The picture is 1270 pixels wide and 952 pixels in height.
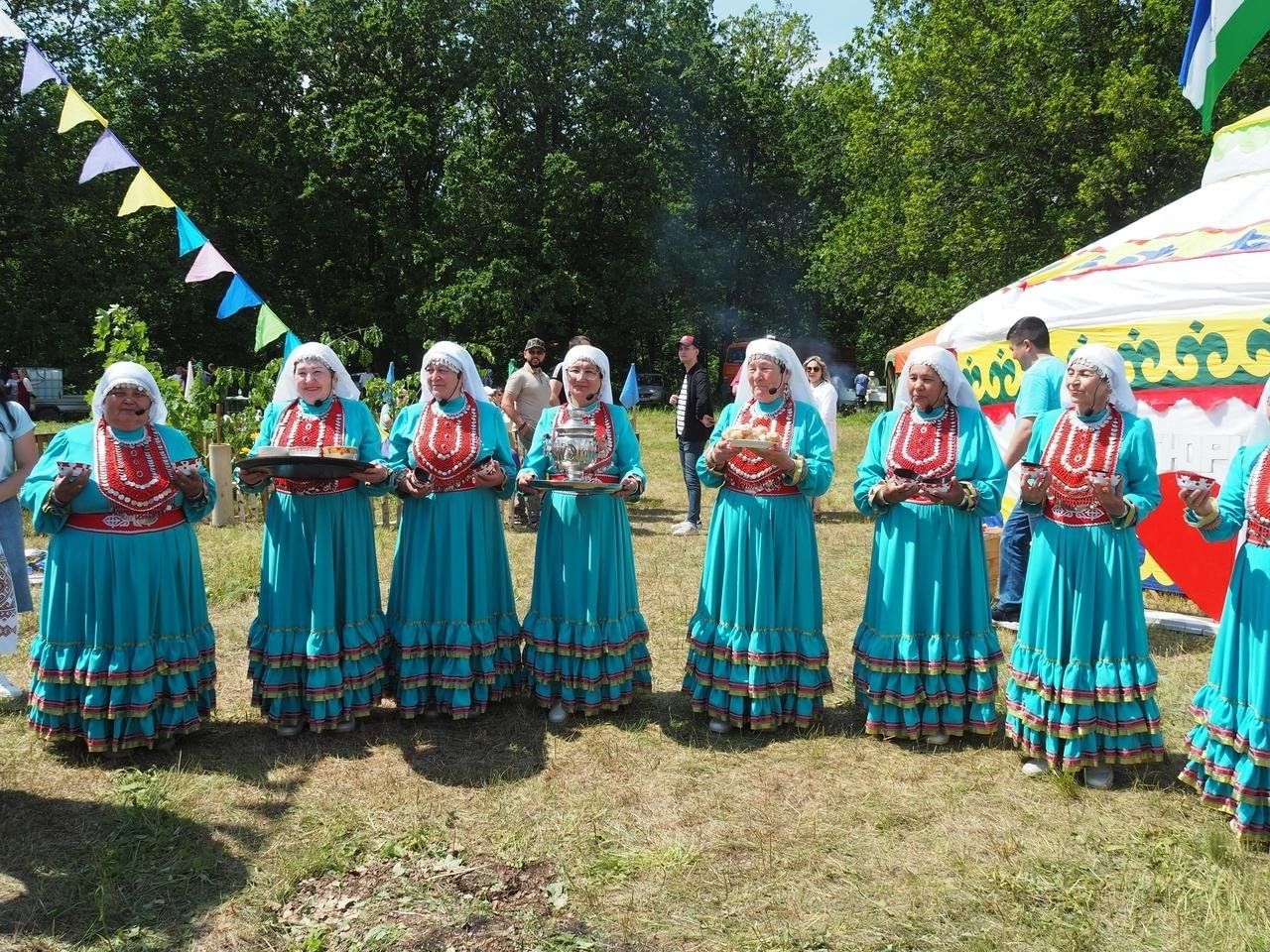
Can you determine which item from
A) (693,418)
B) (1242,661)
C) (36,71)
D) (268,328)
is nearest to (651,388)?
(693,418)

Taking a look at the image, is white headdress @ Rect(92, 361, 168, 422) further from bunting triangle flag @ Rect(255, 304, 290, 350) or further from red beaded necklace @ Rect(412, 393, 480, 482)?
bunting triangle flag @ Rect(255, 304, 290, 350)

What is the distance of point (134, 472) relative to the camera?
4.37 m

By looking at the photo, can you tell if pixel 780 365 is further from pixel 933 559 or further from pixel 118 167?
pixel 118 167

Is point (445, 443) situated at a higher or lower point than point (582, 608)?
higher

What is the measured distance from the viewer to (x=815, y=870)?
368 cm

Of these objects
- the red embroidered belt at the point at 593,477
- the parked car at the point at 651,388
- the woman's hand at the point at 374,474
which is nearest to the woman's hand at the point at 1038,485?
the red embroidered belt at the point at 593,477

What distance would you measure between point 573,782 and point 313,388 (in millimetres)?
2296

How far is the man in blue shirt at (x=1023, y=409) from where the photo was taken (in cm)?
577

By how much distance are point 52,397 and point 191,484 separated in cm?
2865

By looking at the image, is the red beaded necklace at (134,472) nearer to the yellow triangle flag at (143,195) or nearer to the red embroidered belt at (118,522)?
the red embroidered belt at (118,522)

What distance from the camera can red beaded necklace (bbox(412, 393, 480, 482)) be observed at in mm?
4848

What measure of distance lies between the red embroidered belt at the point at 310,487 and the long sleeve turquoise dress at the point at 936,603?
258 cm

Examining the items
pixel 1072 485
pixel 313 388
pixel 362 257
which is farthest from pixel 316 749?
pixel 362 257

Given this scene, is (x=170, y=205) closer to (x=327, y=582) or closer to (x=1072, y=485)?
(x=327, y=582)
